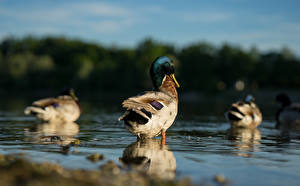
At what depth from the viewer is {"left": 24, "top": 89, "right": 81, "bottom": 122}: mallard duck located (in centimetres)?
1370

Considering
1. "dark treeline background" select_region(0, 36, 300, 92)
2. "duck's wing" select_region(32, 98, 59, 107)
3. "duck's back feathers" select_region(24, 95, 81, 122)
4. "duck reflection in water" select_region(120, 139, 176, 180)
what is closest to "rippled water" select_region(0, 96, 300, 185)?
"duck reflection in water" select_region(120, 139, 176, 180)

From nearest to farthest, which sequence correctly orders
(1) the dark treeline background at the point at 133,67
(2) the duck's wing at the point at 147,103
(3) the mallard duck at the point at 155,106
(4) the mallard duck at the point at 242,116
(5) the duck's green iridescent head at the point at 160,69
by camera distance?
(2) the duck's wing at the point at 147,103
(3) the mallard duck at the point at 155,106
(5) the duck's green iridescent head at the point at 160,69
(4) the mallard duck at the point at 242,116
(1) the dark treeline background at the point at 133,67

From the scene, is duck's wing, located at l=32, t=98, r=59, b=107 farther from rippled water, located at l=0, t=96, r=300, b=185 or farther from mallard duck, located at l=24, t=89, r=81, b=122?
rippled water, located at l=0, t=96, r=300, b=185

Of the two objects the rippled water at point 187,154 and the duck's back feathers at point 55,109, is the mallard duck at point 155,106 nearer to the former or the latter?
the rippled water at point 187,154

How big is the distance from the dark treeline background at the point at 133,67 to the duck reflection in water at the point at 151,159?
5829 cm

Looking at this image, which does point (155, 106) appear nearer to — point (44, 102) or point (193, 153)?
point (193, 153)

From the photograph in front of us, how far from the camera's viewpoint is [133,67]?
97812 millimetres

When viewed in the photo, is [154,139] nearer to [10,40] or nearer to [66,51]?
[66,51]

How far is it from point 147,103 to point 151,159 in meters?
1.55

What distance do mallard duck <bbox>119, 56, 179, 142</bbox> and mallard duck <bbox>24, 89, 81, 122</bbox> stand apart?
5.68 m

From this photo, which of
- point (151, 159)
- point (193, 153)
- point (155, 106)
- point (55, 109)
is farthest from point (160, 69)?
point (55, 109)

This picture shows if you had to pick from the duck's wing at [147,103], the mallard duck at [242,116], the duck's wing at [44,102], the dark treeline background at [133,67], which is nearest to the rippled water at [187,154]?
the duck's wing at [147,103]

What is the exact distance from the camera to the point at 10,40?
135 meters

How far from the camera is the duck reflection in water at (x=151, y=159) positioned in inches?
222
